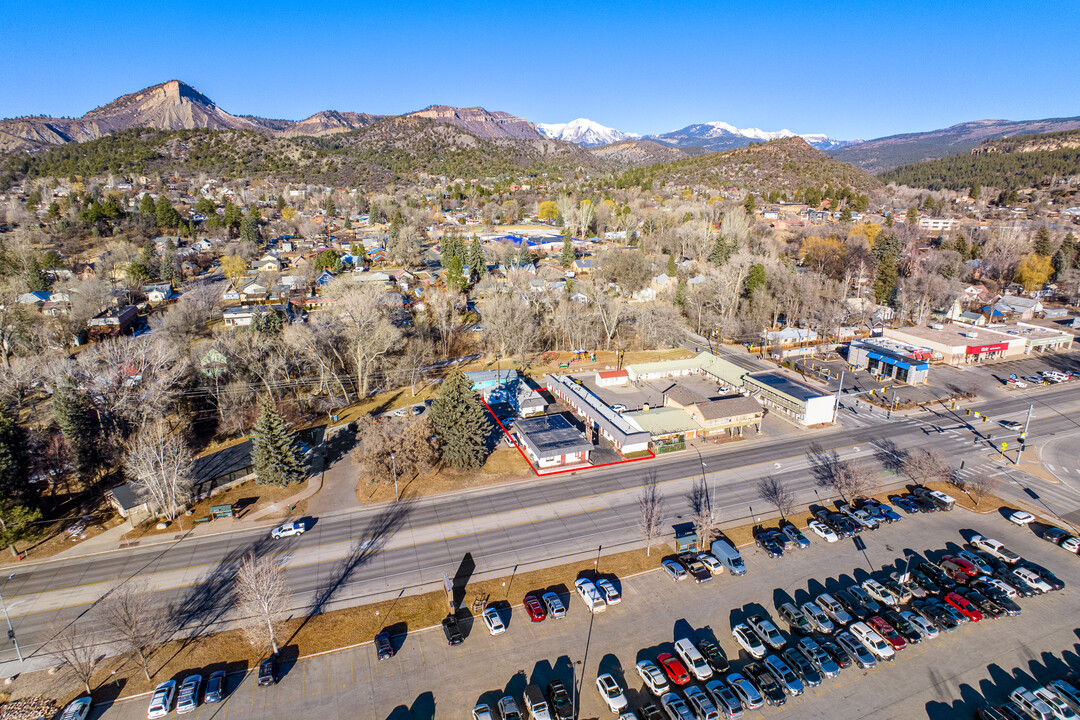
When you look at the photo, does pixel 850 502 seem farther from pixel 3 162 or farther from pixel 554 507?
pixel 3 162

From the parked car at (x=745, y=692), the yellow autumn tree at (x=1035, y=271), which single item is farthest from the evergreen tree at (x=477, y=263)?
the yellow autumn tree at (x=1035, y=271)

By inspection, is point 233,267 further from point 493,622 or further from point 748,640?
point 748,640

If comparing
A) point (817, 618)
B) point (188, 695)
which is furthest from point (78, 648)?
point (817, 618)

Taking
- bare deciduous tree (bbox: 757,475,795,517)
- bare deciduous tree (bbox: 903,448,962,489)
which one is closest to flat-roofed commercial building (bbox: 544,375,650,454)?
bare deciduous tree (bbox: 757,475,795,517)

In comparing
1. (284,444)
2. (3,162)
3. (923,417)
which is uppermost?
(3,162)

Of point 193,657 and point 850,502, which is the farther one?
point 850,502

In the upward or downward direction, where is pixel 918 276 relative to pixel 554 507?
upward

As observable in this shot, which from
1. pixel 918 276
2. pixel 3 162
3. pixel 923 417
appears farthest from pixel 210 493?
pixel 3 162
